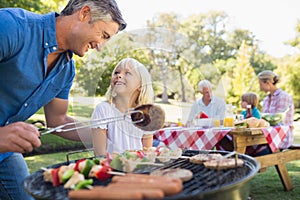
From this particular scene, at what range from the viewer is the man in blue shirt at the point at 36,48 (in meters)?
1.77

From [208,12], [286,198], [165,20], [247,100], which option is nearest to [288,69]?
[208,12]

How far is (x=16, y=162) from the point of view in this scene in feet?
6.75

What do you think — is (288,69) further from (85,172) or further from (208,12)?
(85,172)

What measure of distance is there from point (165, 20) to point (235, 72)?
665 inches

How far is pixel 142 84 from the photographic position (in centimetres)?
190

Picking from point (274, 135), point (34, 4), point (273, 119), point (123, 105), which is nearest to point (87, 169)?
point (123, 105)

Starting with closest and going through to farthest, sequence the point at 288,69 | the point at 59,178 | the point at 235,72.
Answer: the point at 59,178
the point at 235,72
the point at 288,69

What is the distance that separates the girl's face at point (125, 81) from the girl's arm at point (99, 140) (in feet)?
0.87

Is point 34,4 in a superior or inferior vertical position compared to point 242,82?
superior

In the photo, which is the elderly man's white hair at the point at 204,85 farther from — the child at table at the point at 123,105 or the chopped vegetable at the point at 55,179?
the chopped vegetable at the point at 55,179

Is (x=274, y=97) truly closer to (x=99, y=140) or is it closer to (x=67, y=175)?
(x=99, y=140)

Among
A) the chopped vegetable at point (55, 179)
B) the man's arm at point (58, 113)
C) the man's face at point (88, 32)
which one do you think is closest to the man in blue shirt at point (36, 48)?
the man's face at point (88, 32)

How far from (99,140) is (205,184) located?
789 mm

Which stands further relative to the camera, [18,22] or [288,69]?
[288,69]
